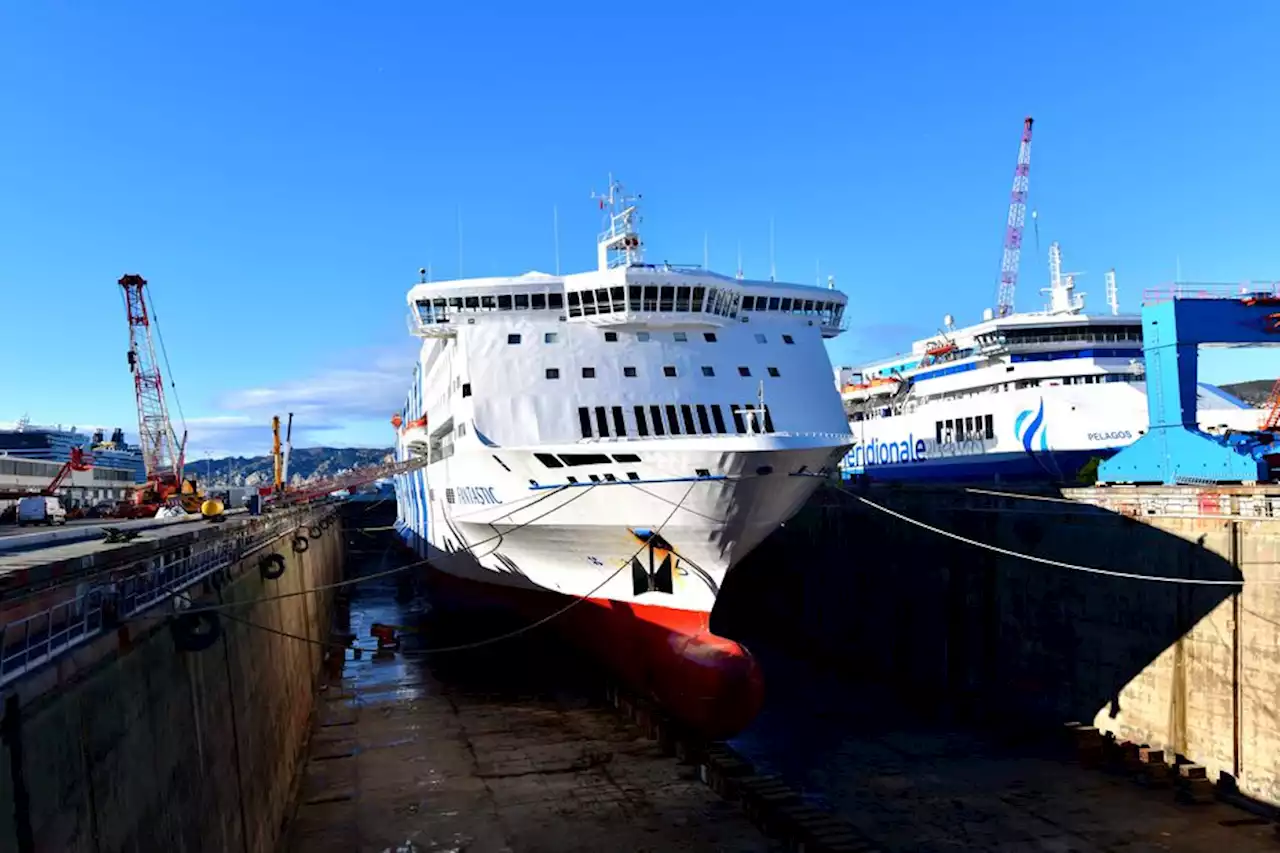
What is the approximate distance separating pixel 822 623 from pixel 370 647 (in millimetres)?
17951

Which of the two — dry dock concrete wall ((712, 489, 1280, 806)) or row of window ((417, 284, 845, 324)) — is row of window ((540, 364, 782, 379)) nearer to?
row of window ((417, 284, 845, 324))

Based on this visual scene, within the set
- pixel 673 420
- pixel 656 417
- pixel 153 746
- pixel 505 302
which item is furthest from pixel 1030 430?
pixel 153 746

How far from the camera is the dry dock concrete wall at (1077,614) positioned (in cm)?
1803

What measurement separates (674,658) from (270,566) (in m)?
9.50

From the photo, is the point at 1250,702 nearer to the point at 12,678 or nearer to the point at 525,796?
the point at 525,796

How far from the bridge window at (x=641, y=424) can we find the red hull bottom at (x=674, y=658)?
4.59m

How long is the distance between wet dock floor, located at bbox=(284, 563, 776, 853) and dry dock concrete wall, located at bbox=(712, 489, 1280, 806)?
9904 millimetres

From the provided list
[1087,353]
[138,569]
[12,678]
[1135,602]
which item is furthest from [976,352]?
[12,678]

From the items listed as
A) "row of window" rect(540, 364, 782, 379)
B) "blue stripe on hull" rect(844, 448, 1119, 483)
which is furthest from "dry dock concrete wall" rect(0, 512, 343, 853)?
"blue stripe on hull" rect(844, 448, 1119, 483)

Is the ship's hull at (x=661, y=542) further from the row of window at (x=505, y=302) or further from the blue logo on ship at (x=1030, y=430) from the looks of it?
the blue logo on ship at (x=1030, y=430)

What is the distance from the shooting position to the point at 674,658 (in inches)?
829

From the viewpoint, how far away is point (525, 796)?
18.5m

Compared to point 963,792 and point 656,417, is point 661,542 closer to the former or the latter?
point 656,417

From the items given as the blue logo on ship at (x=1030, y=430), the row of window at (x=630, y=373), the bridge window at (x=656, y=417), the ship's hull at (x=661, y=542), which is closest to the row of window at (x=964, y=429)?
the blue logo on ship at (x=1030, y=430)
